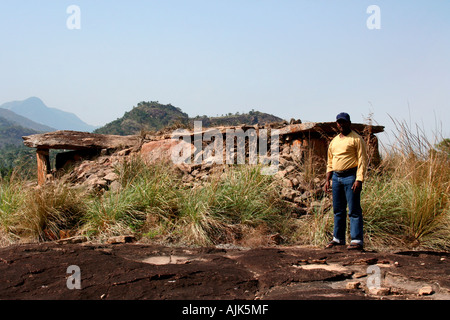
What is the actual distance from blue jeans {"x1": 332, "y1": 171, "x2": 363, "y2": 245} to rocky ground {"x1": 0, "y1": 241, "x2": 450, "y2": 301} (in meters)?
0.23

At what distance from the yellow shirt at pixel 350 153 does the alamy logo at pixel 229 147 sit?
2.31 metres

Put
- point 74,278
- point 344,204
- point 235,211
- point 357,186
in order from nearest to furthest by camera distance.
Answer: point 74,278 → point 357,186 → point 344,204 → point 235,211

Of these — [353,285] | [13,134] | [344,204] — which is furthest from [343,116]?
[13,134]

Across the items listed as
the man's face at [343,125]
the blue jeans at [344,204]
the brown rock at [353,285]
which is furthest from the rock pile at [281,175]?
the brown rock at [353,285]

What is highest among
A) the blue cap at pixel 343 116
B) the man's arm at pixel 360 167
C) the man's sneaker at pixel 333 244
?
the blue cap at pixel 343 116

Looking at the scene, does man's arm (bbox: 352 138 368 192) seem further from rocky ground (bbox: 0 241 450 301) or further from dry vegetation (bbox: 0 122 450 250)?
dry vegetation (bbox: 0 122 450 250)

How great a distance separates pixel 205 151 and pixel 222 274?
476 centimetres

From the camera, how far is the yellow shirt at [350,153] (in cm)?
460

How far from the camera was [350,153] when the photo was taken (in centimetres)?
467

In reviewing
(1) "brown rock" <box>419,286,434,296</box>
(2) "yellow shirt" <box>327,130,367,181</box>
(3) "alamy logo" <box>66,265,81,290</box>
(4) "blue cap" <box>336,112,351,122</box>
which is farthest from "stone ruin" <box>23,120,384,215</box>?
(3) "alamy logo" <box>66,265,81,290</box>

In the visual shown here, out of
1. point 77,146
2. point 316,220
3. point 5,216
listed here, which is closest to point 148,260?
point 316,220

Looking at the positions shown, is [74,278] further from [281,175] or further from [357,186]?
[281,175]

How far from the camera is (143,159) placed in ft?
26.0

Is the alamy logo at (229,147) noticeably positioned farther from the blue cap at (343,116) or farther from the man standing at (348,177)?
the blue cap at (343,116)
